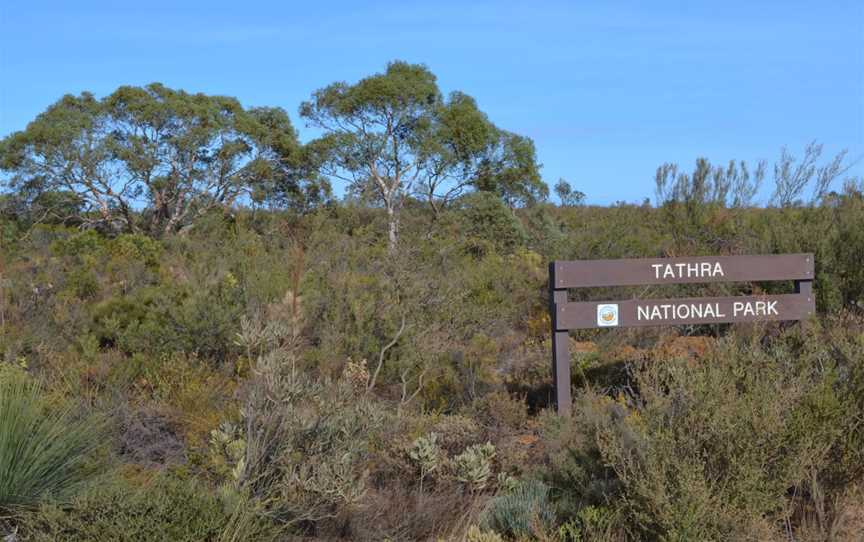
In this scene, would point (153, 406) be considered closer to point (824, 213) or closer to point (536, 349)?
point (536, 349)

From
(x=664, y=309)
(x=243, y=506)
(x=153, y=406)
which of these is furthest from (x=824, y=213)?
(x=243, y=506)

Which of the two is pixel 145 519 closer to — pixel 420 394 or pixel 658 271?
pixel 420 394

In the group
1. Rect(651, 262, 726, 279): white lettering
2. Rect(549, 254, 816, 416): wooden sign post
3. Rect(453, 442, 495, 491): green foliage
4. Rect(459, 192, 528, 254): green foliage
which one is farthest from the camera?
Rect(459, 192, 528, 254): green foliage

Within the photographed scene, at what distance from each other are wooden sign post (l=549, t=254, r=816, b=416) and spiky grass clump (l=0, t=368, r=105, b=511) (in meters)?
4.10

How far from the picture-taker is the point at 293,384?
5348 millimetres

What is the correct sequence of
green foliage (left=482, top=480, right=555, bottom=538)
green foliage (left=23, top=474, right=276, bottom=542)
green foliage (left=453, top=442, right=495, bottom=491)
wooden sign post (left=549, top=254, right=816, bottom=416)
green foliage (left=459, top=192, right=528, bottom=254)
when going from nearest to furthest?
green foliage (left=23, top=474, right=276, bottom=542) → green foliage (left=482, top=480, right=555, bottom=538) → green foliage (left=453, top=442, right=495, bottom=491) → wooden sign post (left=549, top=254, right=816, bottom=416) → green foliage (left=459, top=192, right=528, bottom=254)

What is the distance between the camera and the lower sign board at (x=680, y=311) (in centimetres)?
855

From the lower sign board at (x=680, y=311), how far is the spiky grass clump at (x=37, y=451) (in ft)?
14.0

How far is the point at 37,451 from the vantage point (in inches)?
216

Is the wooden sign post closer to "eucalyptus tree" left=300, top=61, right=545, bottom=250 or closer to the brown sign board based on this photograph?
the brown sign board

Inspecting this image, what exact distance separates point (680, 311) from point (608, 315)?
688 mm

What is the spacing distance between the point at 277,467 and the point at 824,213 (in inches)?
510

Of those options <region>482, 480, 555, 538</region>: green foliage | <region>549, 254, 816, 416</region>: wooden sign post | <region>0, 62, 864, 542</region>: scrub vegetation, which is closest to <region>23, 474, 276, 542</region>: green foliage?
<region>0, 62, 864, 542</region>: scrub vegetation

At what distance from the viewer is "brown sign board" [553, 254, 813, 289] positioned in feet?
28.3
